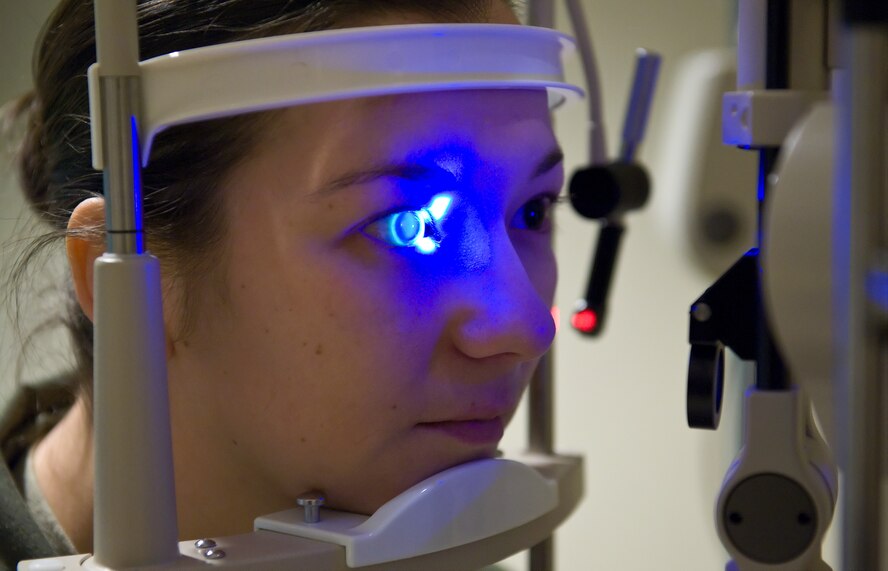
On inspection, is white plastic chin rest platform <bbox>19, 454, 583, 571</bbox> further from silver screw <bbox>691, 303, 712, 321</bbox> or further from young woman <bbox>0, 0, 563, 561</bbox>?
silver screw <bbox>691, 303, 712, 321</bbox>

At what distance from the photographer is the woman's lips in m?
0.91

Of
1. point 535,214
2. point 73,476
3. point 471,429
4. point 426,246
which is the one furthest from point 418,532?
point 73,476

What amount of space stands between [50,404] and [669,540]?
130cm

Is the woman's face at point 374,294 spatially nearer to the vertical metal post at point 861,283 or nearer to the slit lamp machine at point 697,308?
the slit lamp machine at point 697,308

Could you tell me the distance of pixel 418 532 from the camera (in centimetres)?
82

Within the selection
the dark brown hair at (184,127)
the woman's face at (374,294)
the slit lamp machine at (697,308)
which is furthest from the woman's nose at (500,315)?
the dark brown hair at (184,127)

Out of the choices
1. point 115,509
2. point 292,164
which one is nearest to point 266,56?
point 292,164

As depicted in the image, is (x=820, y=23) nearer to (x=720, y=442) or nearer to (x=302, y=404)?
(x=302, y=404)

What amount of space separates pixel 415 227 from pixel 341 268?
0.23 feet

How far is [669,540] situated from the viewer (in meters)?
2.18

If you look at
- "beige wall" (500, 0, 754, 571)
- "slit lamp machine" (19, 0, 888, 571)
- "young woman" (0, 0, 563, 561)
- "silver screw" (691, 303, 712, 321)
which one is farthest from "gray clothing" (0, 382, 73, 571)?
"beige wall" (500, 0, 754, 571)

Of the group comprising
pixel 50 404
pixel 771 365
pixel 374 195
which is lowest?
pixel 50 404

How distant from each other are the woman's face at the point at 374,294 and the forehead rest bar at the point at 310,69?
0.15 ft

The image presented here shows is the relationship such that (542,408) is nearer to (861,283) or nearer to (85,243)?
(85,243)
